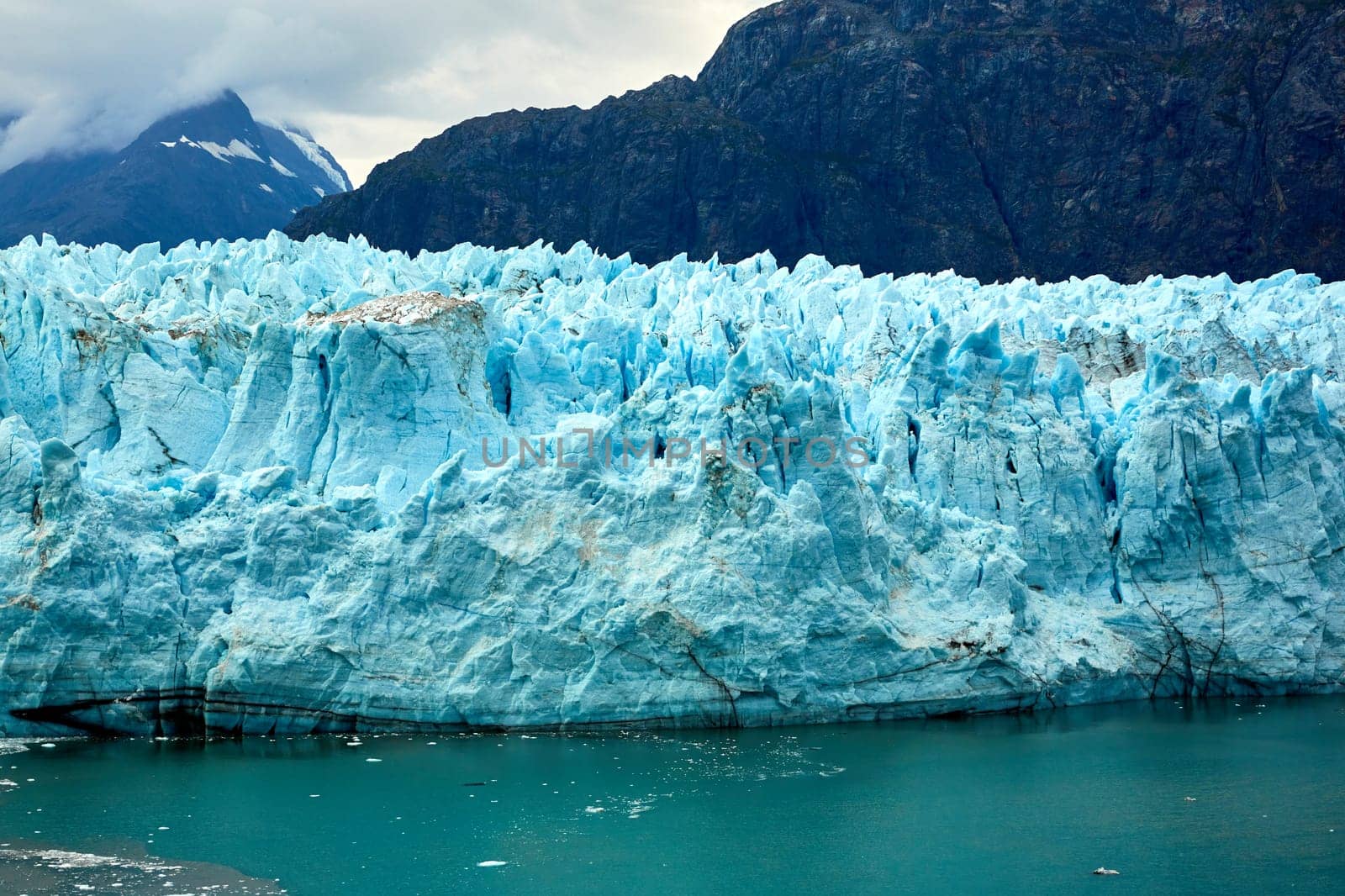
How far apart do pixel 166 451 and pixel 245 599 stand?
2.90m

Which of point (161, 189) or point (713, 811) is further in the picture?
point (161, 189)

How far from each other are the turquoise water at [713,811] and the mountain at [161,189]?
101 ft

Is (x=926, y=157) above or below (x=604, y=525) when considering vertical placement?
above

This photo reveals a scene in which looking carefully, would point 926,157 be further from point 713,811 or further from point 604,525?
point 713,811

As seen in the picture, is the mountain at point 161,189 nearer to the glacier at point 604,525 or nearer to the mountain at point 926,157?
the mountain at point 926,157

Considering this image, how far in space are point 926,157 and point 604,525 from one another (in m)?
32.4

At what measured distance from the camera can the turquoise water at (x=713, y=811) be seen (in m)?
10.7

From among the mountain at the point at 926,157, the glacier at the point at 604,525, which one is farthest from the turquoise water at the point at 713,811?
the mountain at the point at 926,157

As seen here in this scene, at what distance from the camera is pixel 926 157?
45.1m

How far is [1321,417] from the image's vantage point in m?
18.5

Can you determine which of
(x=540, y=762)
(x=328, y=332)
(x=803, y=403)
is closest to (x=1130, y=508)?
(x=803, y=403)

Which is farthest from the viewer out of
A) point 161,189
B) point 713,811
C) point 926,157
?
point 926,157

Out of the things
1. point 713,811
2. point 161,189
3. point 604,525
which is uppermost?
point 161,189

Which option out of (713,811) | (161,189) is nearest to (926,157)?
(161,189)
